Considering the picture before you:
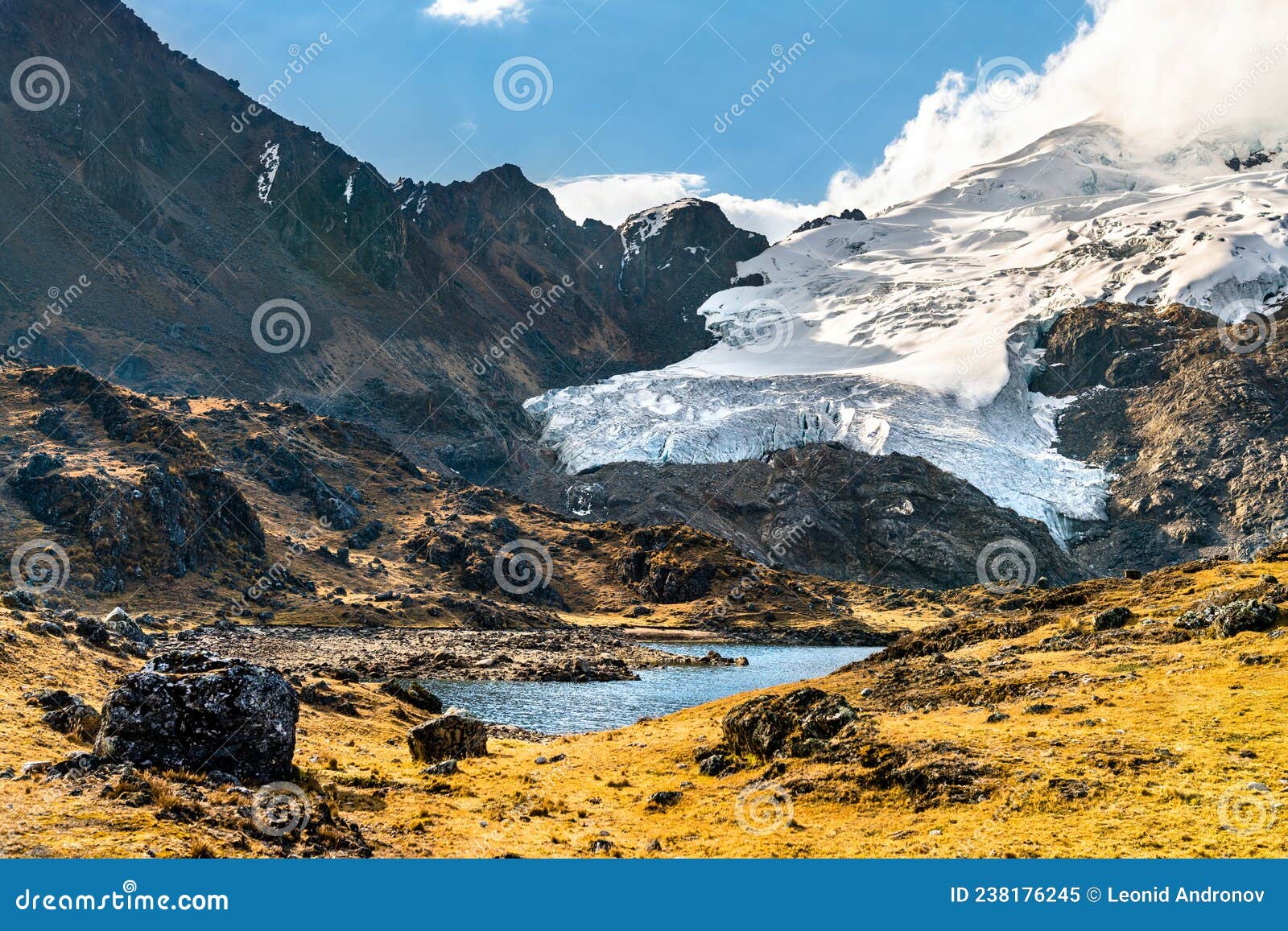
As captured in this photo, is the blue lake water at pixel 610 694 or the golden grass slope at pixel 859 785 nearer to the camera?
the golden grass slope at pixel 859 785

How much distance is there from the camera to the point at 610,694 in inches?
3123

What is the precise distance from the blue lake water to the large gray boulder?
3377 cm

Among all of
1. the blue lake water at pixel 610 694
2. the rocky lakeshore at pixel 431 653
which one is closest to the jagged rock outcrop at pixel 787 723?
the blue lake water at pixel 610 694

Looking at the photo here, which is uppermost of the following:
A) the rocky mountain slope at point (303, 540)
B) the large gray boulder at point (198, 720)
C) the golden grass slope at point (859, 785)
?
the rocky mountain slope at point (303, 540)

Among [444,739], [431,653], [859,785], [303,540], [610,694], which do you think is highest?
[303,540]

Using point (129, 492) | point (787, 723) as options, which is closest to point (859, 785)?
point (787, 723)

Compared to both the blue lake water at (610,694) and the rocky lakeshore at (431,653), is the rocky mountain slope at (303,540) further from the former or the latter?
the blue lake water at (610,694)

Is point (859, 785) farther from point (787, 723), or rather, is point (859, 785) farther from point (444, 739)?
point (444, 739)

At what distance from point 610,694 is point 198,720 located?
55.9m

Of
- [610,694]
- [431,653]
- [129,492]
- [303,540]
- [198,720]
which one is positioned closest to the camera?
[198,720]

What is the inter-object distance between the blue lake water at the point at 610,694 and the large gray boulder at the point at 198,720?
33768 mm

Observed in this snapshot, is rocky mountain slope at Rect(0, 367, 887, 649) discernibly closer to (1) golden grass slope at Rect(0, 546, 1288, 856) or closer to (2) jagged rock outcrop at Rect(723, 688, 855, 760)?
(1) golden grass slope at Rect(0, 546, 1288, 856)

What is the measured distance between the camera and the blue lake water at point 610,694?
64688 mm

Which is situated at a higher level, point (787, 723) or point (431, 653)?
point (431, 653)
